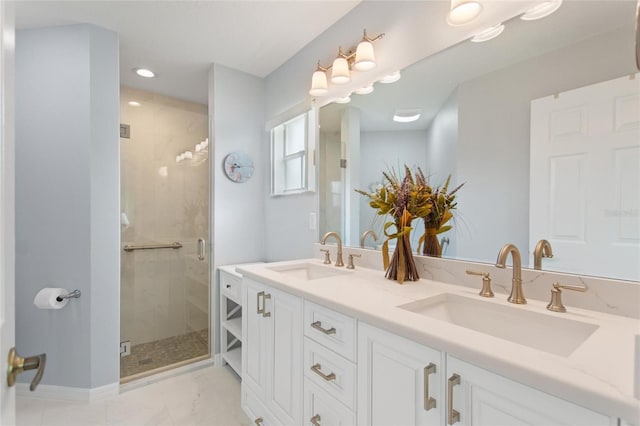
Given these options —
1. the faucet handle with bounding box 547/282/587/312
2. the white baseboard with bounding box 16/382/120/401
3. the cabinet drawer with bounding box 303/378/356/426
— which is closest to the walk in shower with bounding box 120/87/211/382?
the white baseboard with bounding box 16/382/120/401

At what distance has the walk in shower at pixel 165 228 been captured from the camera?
2359mm

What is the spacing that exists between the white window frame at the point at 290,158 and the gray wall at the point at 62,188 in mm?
1238

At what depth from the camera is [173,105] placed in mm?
2713

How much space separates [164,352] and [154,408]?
61 centimetres

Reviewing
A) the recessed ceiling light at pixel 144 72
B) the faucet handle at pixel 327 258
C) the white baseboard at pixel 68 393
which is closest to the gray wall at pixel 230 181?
the recessed ceiling light at pixel 144 72

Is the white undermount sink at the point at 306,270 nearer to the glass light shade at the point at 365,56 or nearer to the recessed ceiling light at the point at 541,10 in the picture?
the glass light shade at the point at 365,56

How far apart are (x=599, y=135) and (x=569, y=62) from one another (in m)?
0.28

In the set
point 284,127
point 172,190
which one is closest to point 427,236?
point 284,127

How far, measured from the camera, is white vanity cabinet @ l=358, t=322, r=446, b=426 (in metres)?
0.78

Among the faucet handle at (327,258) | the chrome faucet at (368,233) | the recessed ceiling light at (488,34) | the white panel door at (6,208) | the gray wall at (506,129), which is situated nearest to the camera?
the white panel door at (6,208)

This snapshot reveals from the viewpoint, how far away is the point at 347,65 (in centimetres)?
177

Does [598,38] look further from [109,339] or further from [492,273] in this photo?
[109,339]

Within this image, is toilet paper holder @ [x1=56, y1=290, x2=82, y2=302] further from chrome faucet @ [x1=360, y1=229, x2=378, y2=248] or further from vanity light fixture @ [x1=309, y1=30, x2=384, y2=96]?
vanity light fixture @ [x1=309, y1=30, x2=384, y2=96]

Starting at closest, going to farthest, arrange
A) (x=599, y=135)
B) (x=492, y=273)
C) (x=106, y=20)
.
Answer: (x=599, y=135)
(x=492, y=273)
(x=106, y=20)
